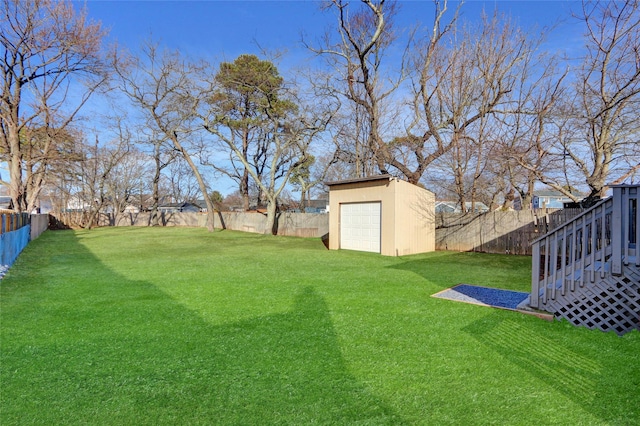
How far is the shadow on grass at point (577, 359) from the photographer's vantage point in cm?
231

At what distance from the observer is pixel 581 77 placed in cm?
914

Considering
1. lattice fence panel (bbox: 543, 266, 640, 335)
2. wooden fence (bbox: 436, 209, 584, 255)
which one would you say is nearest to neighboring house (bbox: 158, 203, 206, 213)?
wooden fence (bbox: 436, 209, 584, 255)

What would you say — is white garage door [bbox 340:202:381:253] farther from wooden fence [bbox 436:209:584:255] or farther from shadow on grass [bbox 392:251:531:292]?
wooden fence [bbox 436:209:584:255]

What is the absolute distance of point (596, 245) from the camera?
381 cm

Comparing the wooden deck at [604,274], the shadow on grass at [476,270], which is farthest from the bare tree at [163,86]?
the wooden deck at [604,274]

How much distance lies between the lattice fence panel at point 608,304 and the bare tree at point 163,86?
64.1 ft

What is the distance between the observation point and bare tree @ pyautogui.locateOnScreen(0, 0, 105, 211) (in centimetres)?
1416

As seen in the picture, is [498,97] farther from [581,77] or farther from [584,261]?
[584,261]

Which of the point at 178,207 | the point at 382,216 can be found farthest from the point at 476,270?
the point at 178,207

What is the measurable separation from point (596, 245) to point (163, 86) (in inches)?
867

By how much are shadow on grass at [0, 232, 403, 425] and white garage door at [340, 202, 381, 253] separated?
6.90 m

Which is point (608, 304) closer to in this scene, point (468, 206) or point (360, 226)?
point (360, 226)

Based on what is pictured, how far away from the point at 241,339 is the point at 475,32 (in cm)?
1203

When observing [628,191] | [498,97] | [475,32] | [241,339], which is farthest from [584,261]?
[475,32]
